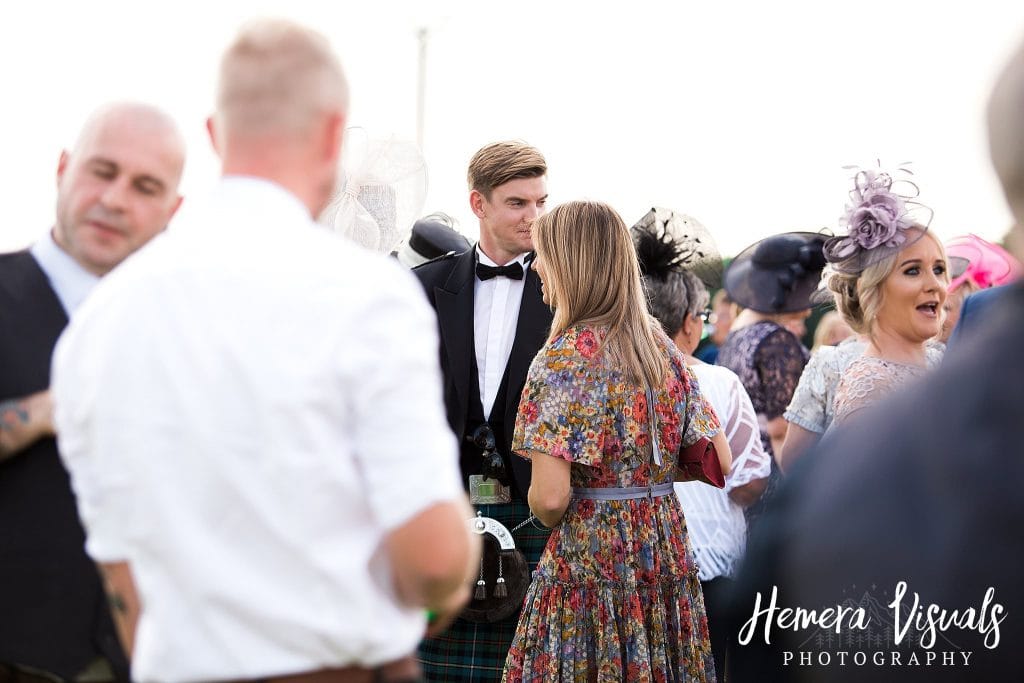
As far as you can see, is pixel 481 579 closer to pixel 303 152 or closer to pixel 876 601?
pixel 303 152

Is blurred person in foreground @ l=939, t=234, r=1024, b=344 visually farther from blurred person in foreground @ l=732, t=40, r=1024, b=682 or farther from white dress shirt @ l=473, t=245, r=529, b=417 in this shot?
blurred person in foreground @ l=732, t=40, r=1024, b=682

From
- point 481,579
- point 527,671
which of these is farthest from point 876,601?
point 481,579

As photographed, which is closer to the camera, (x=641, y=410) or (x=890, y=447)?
(x=890, y=447)

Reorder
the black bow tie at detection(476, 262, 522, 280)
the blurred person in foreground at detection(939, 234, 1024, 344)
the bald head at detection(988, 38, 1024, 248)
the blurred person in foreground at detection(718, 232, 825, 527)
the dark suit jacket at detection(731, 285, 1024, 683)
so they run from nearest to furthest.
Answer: the dark suit jacket at detection(731, 285, 1024, 683) → the bald head at detection(988, 38, 1024, 248) → the black bow tie at detection(476, 262, 522, 280) → the blurred person in foreground at detection(718, 232, 825, 527) → the blurred person in foreground at detection(939, 234, 1024, 344)

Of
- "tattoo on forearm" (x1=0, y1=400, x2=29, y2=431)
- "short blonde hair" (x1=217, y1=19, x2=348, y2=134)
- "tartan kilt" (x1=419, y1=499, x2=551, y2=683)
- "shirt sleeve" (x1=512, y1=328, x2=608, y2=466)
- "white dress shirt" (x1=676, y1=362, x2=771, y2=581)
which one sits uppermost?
"short blonde hair" (x1=217, y1=19, x2=348, y2=134)

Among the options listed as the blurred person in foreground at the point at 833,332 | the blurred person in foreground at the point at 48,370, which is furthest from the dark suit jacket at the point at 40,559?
the blurred person in foreground at the point at 833,332

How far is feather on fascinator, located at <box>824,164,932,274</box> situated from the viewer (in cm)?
400

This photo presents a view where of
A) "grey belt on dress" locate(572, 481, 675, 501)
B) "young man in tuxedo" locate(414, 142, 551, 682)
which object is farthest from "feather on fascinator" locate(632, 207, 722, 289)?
"grey belt on dress" locate(572, 481, 675, 501)

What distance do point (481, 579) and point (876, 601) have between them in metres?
2.97

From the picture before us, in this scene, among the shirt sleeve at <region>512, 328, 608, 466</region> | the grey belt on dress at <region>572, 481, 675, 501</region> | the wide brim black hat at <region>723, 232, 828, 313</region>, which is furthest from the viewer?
the wide brim black hat at <region>723, 232, 828, 313</region>

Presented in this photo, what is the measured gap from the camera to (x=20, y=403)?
1.92 m

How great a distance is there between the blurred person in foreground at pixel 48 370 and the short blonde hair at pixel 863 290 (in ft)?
8.96

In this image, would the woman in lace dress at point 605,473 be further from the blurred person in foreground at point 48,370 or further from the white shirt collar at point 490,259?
the blurred person in foreground at point 48,370

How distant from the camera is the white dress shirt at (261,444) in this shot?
1.41 meters
